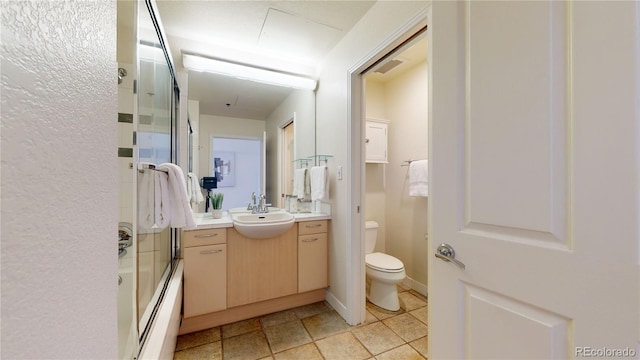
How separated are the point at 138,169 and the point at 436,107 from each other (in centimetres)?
123

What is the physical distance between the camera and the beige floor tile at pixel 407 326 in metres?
1.63

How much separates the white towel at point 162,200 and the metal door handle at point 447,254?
1250 mm

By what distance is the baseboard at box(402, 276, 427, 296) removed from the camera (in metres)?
2.20

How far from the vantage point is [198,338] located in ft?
5.29

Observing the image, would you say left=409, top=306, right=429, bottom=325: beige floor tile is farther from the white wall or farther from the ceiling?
the ceiling

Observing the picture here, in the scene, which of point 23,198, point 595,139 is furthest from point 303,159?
point 23,198

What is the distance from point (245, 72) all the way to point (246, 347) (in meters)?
2.10

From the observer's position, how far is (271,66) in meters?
2.18

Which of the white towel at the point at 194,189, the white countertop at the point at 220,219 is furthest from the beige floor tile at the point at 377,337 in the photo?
the white towel at the point at 194,189

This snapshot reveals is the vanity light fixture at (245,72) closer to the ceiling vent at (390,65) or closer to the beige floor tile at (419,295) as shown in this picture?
the ceiling vent at (390,65)

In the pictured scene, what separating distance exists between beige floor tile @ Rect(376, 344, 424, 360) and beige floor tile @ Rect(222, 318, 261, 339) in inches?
35.1

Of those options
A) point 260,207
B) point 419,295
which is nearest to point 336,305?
point 419,295

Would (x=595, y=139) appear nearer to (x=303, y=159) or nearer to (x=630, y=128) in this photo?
(x=630, y=128)

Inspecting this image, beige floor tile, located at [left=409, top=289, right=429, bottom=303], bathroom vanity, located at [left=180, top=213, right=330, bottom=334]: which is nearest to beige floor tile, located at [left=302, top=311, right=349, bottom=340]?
bathroom vanity, located at [left=180, top=213, right=330, bottom=334]
